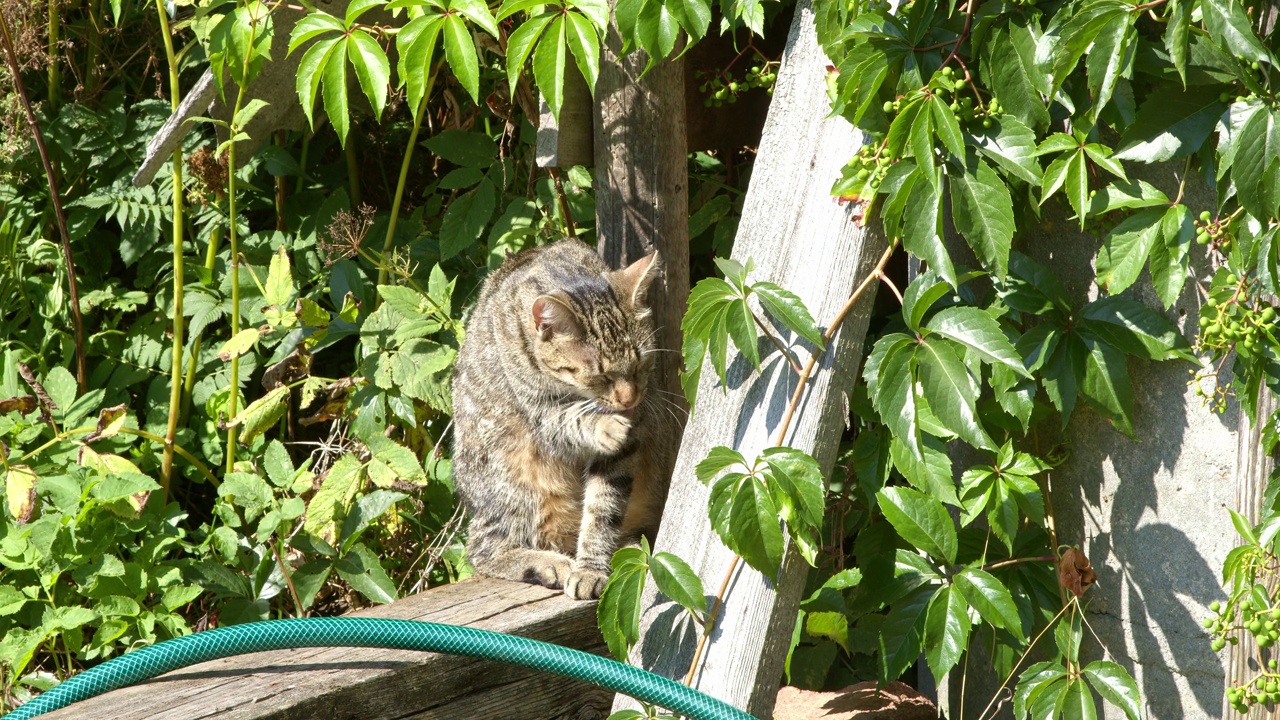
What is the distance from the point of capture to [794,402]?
6.81 feet

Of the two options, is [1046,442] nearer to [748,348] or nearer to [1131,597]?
[1131,597]

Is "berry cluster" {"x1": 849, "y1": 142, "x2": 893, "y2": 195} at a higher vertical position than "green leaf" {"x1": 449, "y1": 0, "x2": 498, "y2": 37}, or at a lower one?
lower

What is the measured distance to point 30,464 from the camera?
3.17m

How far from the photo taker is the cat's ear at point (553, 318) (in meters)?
2.77

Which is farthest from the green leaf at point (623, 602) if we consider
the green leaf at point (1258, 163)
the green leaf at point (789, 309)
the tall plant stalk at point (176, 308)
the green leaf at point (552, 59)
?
the tall plant stalk at point (176, 308)

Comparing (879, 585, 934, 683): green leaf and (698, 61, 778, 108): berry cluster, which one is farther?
(698, 61, 778, 108): berry cluster

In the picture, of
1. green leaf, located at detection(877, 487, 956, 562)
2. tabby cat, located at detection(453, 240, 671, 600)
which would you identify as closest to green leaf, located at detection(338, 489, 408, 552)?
tabby cat, located at detection(453, 240, 671, 600)

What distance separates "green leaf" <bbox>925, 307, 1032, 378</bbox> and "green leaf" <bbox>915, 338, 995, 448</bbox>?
26 mm

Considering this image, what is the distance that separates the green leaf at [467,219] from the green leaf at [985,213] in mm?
1918

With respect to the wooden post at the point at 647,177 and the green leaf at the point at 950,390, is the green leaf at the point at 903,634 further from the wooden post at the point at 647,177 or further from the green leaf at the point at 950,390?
the wooden post at the point at 647,177

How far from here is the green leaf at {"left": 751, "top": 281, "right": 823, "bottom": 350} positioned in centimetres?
193

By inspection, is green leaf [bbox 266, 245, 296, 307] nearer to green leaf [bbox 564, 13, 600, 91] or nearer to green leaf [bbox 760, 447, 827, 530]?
green leaf [bbox 564, 13, 600, 91]

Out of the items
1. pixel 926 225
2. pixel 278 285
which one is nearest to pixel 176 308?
pixel 278 285

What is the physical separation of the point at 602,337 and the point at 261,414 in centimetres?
123
